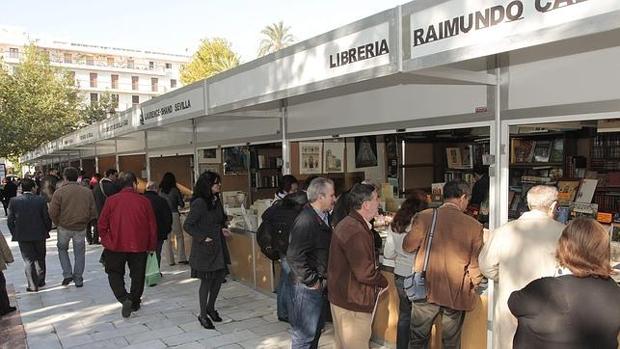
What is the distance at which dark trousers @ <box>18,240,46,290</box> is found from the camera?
20.2 ft

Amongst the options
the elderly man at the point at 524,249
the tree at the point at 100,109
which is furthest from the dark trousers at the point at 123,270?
the tree at the point at 100,109

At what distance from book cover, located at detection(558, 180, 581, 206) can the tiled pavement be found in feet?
8.16

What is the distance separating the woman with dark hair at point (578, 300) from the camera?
5.91 feet

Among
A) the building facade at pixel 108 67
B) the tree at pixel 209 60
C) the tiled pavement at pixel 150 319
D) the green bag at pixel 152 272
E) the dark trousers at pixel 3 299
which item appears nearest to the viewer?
the tiled pavement at pixel 150 319

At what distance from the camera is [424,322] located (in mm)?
3264

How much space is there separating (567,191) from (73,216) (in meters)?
5.83

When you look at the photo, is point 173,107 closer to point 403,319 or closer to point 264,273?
point 264,273

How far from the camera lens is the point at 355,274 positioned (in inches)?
114

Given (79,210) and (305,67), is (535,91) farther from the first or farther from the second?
(79,210)

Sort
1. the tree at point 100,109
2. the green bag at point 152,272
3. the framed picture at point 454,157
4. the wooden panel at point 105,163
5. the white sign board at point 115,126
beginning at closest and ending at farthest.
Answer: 1. the green bag at point 152,272
2. the framed picture at point 454,157
3. the white sign board at point 115,126
4. the wooden panel at point 105,163
5. the tree at point 100,109

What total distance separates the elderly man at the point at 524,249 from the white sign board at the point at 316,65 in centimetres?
120

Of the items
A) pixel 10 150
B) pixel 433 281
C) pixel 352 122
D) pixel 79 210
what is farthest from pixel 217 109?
pixel 10 150

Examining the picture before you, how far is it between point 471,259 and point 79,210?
5.19 meters

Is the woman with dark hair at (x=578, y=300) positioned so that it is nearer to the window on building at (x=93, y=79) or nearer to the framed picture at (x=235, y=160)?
the framed picture at (x=235, y=160)
